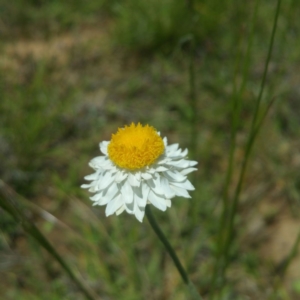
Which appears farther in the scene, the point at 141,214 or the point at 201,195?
the point at 201,195

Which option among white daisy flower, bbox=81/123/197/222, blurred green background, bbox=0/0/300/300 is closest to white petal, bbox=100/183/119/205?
white daisy flower, bbox=81/123/197/222

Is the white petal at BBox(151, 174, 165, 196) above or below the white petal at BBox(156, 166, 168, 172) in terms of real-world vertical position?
below

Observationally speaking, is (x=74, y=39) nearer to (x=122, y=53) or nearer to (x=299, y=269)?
(x=122, y=53)

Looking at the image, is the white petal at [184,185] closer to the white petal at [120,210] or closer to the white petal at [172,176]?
the white petal at [172,176]

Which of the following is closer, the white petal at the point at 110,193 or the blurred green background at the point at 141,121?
the white petal at the point at 110,193

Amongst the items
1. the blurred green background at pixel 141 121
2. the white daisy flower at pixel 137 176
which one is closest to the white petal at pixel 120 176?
the white daisy flower at pixel 137 176

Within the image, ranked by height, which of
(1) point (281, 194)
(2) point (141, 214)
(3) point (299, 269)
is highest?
(1) point (281, 194)

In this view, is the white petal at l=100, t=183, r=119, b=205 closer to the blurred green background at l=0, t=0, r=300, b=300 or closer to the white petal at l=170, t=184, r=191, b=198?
the white petal at l=170, t=184, r=191, b=198

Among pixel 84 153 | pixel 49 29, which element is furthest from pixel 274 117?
pixel 49 29

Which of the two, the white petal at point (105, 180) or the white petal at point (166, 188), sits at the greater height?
the white petal at point (105, 180)
